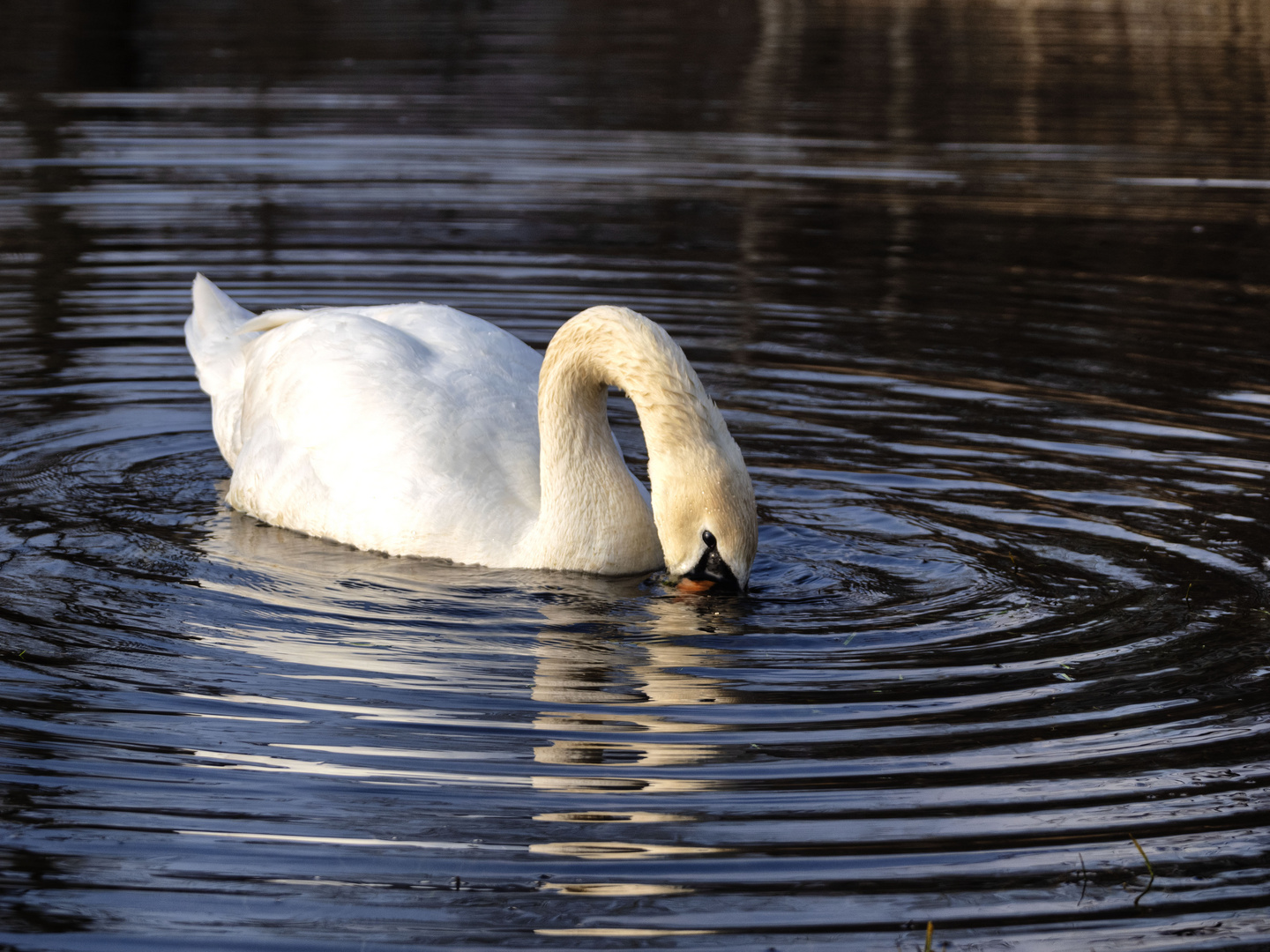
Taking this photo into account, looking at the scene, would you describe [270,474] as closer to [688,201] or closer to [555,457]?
[555,457]

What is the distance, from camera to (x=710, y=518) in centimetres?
656

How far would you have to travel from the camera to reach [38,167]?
17.5 metres

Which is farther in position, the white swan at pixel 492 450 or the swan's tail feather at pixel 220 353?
the swan's tail feather at pixel 220 353

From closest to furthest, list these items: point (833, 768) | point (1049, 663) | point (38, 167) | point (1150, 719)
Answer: point (833, 768) < point (1150, 719) < point (1049, 663) < point (38, 167)

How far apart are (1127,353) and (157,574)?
6589mm

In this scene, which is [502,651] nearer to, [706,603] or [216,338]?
[706,603]

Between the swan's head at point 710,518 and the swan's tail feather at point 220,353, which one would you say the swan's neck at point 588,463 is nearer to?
the swan's head at point 710,518

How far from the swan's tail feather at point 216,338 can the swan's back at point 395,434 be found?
0.59 meters

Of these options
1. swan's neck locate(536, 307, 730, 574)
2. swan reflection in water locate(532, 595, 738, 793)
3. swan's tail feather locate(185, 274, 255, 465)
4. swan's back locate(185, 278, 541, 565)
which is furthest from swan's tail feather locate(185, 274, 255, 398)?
swan reflection in water locate(532, 595, 738, 793)

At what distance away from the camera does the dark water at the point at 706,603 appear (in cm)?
464

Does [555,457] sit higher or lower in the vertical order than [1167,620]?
higher

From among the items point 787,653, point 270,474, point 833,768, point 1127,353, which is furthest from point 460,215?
point 833,768

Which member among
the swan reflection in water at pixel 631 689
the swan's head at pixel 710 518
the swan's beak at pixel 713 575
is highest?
the swan's head at pixel 710 518

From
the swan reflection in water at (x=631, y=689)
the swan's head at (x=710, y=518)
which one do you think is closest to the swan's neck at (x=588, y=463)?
the swan reflection in water at (x=631, y=689)
